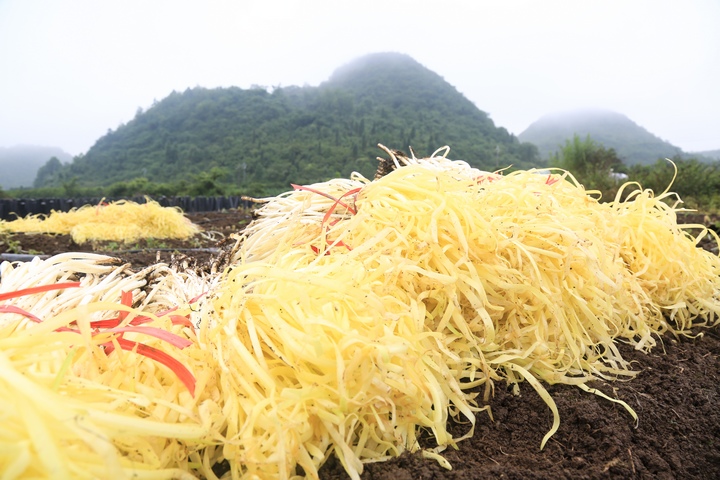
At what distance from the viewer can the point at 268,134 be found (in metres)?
63.9

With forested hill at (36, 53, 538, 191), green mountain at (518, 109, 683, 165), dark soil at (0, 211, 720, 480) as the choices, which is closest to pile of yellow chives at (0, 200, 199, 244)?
dark soil at (0, 211, 720, 480)

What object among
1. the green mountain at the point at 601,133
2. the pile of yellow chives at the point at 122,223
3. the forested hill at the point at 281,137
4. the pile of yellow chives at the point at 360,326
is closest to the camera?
the pile of yellow chives at the point at 360,326

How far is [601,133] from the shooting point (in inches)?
4176

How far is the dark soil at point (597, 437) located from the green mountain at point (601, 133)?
8893 centimetres

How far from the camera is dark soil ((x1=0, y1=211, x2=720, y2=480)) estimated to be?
1032 mm

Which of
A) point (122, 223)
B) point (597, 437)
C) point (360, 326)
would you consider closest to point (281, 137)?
point (122, 223)

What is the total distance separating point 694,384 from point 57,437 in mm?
1978

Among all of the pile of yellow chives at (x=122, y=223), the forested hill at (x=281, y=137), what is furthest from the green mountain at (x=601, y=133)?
the pile of yellow chives at (x=122, y=223)

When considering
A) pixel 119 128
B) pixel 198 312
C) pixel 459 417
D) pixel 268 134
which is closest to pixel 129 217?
pixel 198 312

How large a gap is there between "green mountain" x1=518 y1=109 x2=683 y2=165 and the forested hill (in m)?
28.9

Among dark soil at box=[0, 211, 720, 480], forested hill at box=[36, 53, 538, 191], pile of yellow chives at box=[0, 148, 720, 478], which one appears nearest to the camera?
pile of yellow chives at box=[0, 148, 720, 478]

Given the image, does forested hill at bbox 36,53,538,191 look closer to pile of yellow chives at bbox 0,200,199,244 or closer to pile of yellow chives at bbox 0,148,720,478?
pile of yellow chives at bbox 0,200,199,244

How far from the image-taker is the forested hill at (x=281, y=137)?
54125mm

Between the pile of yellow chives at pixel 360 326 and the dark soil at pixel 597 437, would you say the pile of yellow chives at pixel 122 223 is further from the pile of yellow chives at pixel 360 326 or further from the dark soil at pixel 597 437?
the dark soil at pixel 597 437
